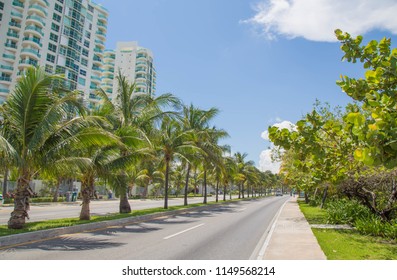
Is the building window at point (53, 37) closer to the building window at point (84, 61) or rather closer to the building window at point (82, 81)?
the building window at point (84, 61)

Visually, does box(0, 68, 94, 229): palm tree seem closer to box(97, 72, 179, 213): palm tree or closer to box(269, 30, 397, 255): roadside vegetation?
box(97, 72, 179, 213): palm tree

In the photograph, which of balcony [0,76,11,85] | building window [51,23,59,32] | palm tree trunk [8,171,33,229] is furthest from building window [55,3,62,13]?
palm tree trunk [8,171,33,229]

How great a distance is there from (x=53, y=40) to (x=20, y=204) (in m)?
64.2

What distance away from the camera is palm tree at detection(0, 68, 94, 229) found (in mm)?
10461

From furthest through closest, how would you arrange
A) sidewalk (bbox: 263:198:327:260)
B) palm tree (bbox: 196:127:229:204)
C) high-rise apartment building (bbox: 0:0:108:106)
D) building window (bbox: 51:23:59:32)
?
building window (bbox: 51:23:59:32)
high-rise apartment building (bbox: 0:0:108:106)
palm tree (bbox: 196:127:229:204)
sidewalk (bbox: 263:198:327:260)

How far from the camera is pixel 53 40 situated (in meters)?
64.9

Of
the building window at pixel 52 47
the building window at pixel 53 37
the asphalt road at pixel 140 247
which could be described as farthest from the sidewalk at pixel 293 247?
the building window at pixel 53 37

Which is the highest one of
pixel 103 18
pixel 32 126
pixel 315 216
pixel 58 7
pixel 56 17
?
pixel 103 18

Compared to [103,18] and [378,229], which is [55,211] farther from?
[103,18]

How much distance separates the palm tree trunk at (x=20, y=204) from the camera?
34.5ft

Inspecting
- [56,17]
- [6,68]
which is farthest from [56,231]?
[56,17]

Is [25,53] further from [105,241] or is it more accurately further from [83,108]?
[105,241]

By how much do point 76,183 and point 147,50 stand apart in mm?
73026

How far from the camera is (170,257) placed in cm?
759
